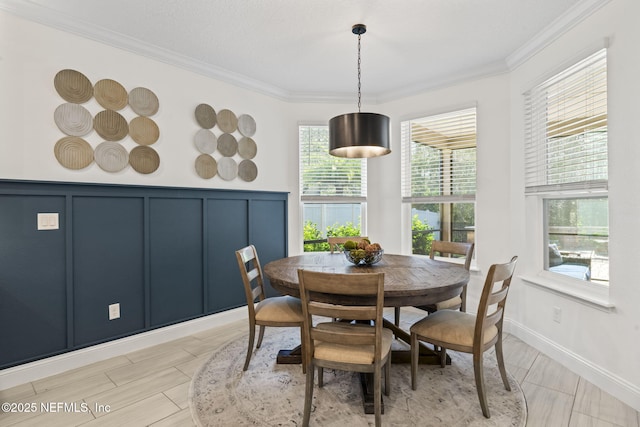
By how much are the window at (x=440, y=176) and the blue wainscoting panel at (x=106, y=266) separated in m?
2.99

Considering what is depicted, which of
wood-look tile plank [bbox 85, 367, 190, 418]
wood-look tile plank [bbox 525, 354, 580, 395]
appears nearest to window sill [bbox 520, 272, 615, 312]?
wood-look tile plank [bbox 525, 354, 580, 395]

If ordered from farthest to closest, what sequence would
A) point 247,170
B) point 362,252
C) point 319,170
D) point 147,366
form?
point 319,170 → point 247,170 → point 147,366 → point 362,252

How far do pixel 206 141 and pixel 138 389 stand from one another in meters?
2.23

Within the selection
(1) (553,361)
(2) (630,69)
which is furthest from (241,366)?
(2) (630,69)

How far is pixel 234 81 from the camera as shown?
3523 millimetres

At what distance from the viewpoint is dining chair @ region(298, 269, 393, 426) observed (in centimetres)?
161

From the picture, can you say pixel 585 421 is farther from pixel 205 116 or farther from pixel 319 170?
pixel 205 116

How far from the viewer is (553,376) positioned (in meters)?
2.32

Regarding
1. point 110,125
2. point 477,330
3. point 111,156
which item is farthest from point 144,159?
point 477,330

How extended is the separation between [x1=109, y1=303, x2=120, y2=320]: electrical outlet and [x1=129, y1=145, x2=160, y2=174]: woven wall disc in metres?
1.16

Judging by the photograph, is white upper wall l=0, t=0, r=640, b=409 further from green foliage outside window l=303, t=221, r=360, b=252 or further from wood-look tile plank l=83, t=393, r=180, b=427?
wood-look tile plank l=83, t=393, r=180, b=427

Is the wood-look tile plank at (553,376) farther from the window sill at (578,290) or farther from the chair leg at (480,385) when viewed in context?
the chair leg at (480,385)

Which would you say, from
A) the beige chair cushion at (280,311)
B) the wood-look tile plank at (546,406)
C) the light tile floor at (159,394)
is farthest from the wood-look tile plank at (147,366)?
the wood-look tile plank at (546,406)

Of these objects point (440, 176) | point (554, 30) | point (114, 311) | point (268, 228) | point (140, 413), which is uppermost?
point (554, 30)
